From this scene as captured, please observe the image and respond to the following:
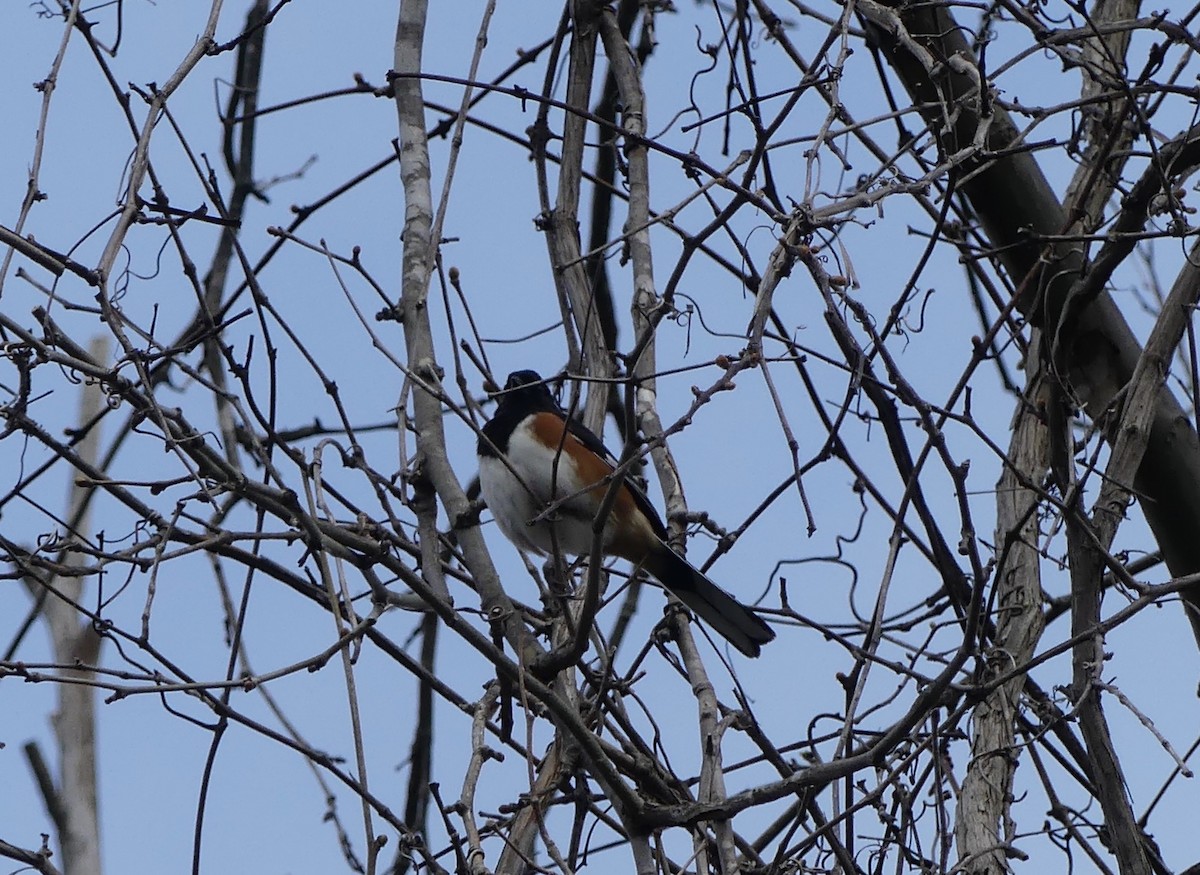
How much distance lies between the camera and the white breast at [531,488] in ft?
10.8

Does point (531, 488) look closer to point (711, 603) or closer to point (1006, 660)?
point (711, 603)

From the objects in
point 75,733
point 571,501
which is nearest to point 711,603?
point 571,501

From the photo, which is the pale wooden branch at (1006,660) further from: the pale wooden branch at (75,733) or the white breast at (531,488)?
the pale wooden branch at (75,733)

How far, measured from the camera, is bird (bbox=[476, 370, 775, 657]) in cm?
309

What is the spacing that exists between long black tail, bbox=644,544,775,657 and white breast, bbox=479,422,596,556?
26 centimetres

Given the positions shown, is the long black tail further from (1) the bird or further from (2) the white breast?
(2) the white breast

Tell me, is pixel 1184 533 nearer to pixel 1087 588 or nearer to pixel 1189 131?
pixel 1087 588

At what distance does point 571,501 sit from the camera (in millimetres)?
3277

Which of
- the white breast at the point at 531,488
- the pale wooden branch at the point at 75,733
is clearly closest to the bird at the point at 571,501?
the white breast at the point at 531,488

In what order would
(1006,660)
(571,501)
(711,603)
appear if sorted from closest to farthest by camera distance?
(1006,660), (711,603), (571,501)

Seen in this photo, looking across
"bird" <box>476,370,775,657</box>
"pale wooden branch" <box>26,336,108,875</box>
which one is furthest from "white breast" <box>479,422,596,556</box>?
"pale wooden branch" <box>26,336,108,875</box>

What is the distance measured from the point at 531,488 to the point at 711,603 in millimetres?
546

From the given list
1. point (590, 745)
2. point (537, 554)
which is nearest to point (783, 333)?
point (590, 745)

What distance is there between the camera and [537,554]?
11.9ft
